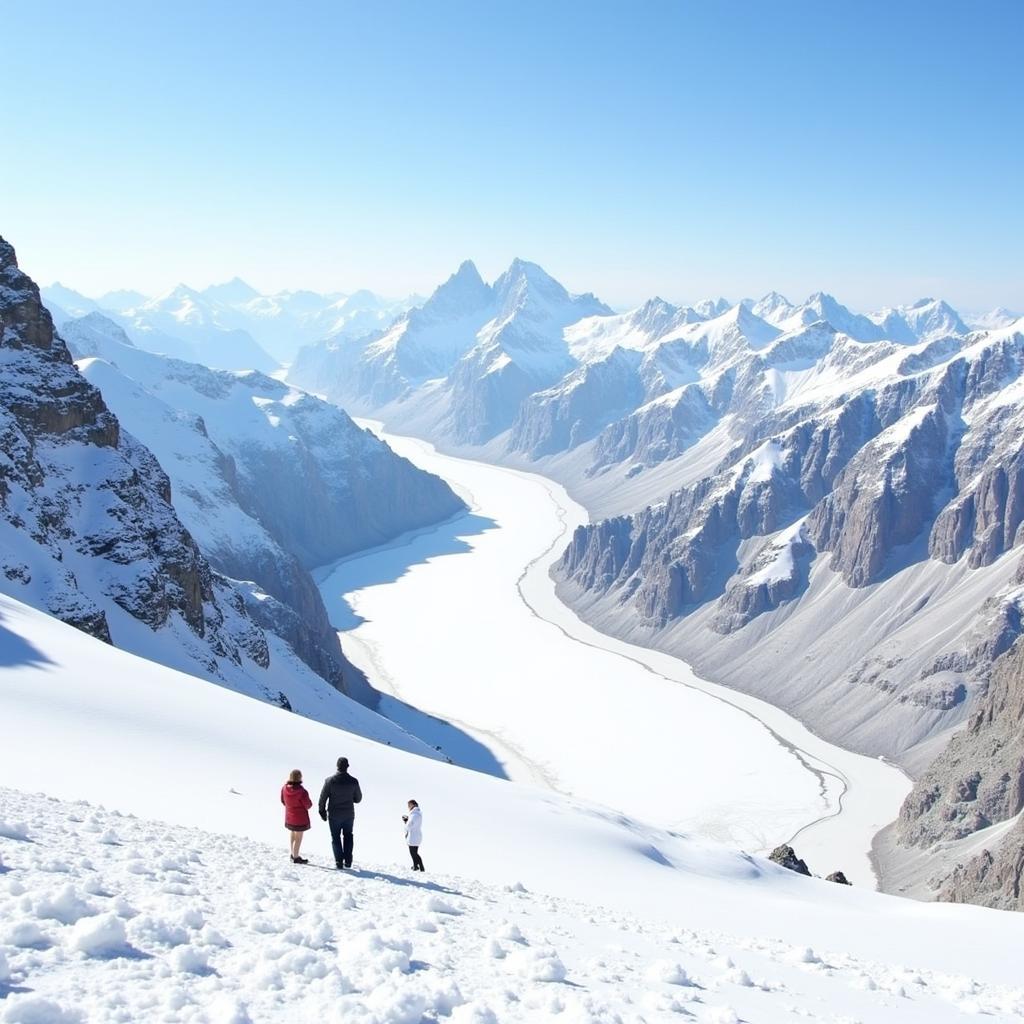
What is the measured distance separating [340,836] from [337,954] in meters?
7.31

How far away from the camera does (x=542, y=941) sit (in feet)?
50.5

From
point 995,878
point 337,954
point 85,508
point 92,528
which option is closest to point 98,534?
point 92,528

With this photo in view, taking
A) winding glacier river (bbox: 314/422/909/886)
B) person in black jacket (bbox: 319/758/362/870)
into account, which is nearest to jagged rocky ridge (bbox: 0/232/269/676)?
person in black jacket (bbox: 319/758/362/870)

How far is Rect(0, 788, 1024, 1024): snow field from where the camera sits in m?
10.2

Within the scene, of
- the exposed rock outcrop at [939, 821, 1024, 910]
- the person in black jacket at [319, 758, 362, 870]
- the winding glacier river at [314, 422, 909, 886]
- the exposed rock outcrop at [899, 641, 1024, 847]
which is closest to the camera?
the person in black jacket at [319, 758, 362, 870]

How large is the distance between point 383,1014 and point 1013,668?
393 ft

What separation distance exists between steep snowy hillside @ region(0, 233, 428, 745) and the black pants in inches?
1675

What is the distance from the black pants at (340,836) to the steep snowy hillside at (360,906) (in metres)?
0.55

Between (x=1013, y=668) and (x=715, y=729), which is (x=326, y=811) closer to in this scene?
(x=1013, y=668)

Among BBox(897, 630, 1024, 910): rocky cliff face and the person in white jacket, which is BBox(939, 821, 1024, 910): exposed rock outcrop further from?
the person in white jacket

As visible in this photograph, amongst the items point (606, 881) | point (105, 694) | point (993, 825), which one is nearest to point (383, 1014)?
point (606, 881)

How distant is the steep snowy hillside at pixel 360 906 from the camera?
1078 centimetres

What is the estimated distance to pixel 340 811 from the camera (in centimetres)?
1922

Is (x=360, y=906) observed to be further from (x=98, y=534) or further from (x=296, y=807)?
(x=98, y=534)
